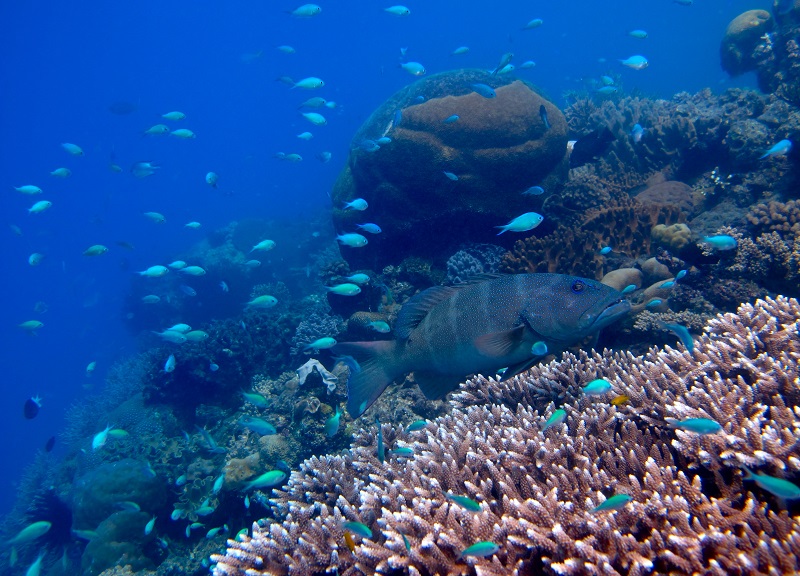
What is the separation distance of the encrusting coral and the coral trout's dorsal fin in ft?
3.38

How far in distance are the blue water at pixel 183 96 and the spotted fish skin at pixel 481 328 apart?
28503mm

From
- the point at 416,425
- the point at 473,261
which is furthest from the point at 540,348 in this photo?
the point at 473,261

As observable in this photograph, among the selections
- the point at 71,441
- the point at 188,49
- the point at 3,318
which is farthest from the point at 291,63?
the point at 71,441

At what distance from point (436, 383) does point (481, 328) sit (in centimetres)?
89

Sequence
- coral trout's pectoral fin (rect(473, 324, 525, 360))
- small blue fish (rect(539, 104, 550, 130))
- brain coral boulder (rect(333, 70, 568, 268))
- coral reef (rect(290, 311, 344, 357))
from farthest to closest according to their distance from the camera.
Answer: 1. coral reef (rect(290, 311, 344, 357))
2. brain coral boulder (rect(333, 70, 568, 268))
3. small blue fish (rect(539, 104, 550, 130))
4. coral trout's pectoral fin (rect(473, 324, 525, 360))

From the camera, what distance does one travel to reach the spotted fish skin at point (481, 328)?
136 inches

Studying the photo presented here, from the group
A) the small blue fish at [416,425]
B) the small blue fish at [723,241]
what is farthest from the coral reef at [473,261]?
the small blue fish at [416,425]

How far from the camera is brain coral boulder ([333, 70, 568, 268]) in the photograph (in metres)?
8.78

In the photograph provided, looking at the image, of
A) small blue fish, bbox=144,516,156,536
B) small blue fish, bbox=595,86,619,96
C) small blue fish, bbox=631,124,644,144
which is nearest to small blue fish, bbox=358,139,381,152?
small blue fish, bbox=631,124,644,144

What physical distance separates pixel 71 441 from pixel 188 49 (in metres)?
127

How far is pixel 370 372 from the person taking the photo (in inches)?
169

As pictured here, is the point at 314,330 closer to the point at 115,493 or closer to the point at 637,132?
the point at 115,493

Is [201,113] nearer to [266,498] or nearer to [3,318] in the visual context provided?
[3,318]

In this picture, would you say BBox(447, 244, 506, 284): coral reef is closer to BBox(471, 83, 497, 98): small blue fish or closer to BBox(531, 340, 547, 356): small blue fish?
BBox(471, 83, 497, 98): small blue fish
